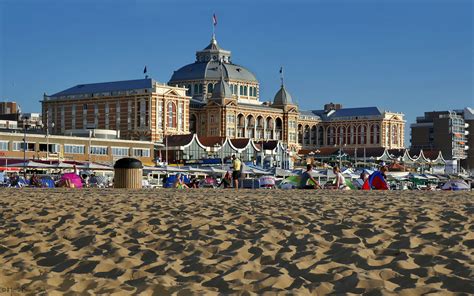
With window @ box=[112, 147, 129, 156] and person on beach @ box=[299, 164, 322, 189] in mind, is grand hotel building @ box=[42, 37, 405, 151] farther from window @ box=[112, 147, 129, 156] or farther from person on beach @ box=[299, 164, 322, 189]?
person on beach @ box=[299, 164, 322, 189]

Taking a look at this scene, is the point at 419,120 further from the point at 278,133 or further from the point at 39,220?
the point at 39,220

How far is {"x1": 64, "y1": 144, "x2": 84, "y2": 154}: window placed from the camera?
98363 mm

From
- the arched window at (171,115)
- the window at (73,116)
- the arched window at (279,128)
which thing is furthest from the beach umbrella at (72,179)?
the arched window at (279,128)

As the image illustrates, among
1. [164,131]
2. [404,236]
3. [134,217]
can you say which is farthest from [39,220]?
[164,131]

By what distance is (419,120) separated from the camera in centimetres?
19138

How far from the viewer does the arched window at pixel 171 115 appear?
12680 cm

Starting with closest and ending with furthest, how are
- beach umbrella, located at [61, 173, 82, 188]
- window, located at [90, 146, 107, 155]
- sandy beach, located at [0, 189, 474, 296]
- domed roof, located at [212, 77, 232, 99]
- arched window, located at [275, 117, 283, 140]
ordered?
sandy beach, located at [0, 189, 474, 296] < beach umbrella, located at [61, 173, 82, 188] < window, located at [90, 146, 107, 155] < domed roof, located at [212, 77, 232, 99] < arched window, located at [275, 117, 283, 140]

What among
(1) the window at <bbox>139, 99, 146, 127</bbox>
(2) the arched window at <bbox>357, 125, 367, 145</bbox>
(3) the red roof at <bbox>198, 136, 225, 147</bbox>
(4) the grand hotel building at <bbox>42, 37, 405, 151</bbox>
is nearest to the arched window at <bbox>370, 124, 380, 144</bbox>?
(4) the grand hotel building at <bbox>42, 37, 405, 151</bbox>

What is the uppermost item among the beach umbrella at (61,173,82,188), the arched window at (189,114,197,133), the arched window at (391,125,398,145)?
the arched window at (189,114,197,133)

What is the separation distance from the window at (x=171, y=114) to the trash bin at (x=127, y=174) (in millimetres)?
93224

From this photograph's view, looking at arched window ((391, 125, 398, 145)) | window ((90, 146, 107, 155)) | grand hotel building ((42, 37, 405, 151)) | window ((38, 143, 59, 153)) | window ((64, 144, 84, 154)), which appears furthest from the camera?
arched window ((391, 125, 398, 145))

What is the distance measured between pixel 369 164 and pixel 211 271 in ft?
451

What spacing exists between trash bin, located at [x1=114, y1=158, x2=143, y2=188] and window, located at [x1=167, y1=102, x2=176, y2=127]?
306 feet

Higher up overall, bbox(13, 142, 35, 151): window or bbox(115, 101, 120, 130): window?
bbox(115, 101, 120, 130): window
